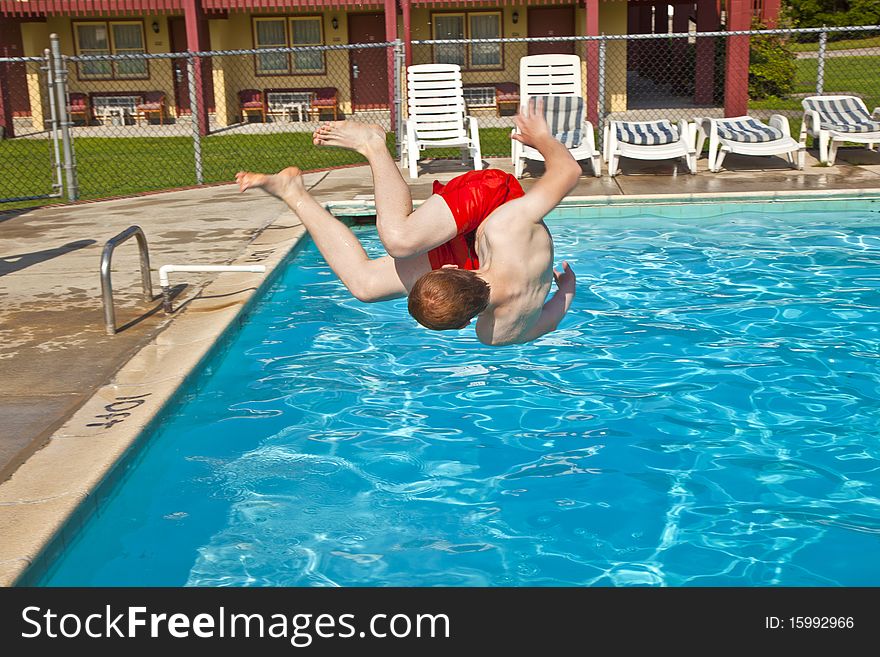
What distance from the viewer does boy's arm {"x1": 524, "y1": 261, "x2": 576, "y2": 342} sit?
17.1 ft

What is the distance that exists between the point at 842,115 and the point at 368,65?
1457 centimetres

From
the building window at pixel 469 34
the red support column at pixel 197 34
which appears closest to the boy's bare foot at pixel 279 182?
the red support column at pixel 197 34

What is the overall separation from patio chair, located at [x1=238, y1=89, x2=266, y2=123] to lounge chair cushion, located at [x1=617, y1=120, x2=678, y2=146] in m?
13.3

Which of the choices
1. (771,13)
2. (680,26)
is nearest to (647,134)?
(771,13)

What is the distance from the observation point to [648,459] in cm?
581

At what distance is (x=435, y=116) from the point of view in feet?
46.0

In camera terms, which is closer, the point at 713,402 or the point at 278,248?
the point at 713,402

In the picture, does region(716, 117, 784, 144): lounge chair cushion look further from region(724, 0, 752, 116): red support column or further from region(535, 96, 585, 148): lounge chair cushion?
region(724, 0, 752, 116): red support column

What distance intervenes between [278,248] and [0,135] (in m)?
15.6
